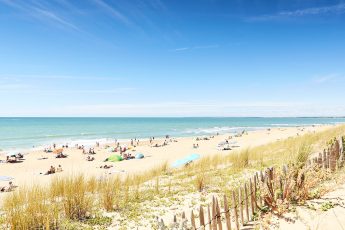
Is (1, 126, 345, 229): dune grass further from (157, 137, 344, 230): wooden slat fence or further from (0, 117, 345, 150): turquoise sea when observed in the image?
(0, 117, 345, 150): turquoise sea

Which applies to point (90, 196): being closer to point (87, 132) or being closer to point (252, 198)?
point (252, 198)

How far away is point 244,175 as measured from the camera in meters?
11.5

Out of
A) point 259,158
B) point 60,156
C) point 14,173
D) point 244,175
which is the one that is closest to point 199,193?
point 244,175

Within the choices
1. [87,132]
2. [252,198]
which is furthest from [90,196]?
[87,132]

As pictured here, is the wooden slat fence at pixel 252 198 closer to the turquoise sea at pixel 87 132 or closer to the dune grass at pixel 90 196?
the dune grass at pixel 90 196

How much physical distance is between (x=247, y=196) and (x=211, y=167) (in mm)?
8059

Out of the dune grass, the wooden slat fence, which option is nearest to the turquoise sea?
the dune grass

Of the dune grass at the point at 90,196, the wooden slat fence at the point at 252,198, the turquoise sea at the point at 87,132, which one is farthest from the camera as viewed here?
the turquoise sea at the point at 87,132

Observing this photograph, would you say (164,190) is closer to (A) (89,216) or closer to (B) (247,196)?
(A) (89,216)

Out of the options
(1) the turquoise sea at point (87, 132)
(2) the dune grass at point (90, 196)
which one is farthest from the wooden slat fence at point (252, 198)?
(1) the turquoise sea at point (87, 132)

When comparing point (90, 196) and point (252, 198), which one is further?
point (90, 196)

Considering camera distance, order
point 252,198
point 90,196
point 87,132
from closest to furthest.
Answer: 1. point 252,198
2. point 90,196
3. point 87,132

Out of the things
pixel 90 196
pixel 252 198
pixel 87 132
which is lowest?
pixel 87 132

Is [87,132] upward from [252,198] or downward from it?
downward
